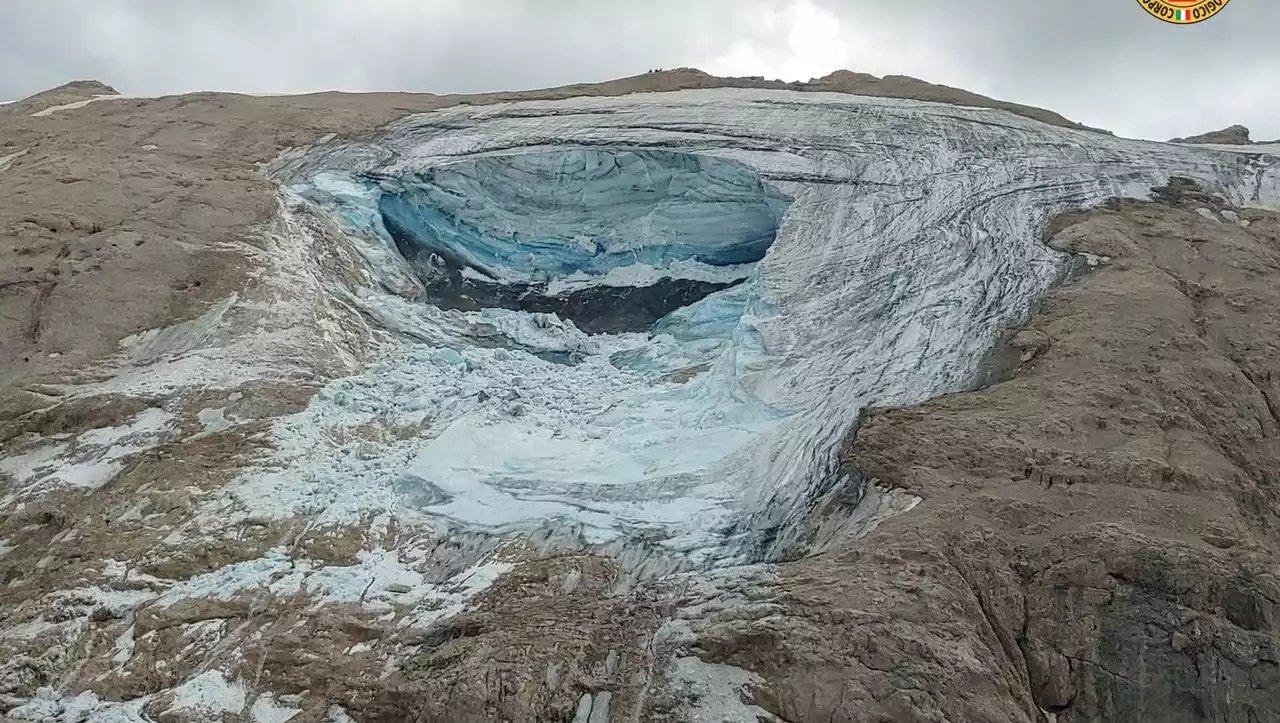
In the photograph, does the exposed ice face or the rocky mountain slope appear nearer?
the rocky mountain slope

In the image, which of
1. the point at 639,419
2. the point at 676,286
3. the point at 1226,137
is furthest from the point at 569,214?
the point at 1226,137

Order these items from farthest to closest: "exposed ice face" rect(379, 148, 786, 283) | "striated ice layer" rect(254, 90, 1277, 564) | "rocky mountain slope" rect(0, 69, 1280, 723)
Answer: "exposed ice face" rect(379, 148, 786, 283)
"striated ice layer" rect(254, 90, 1277, 564)
"rocky mountain slope" rect(0, 69, 1280, 723)

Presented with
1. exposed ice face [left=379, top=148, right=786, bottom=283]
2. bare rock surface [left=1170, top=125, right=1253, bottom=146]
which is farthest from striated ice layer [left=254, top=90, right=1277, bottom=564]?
bare rock surface [left=1170, top=125, right=1253, bottom=146]

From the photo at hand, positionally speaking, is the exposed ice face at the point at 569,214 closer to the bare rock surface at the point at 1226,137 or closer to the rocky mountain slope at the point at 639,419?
the rocky mountain slope at the point at 639,419

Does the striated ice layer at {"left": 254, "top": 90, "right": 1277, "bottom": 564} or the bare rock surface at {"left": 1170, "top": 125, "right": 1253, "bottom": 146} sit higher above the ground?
the bare rock surface at {"left": 1170, "top": 125, "right": 1253, "bottom": 146}

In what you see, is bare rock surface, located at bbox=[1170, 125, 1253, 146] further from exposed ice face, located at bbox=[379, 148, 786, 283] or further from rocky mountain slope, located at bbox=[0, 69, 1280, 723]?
exposed ice face, located at bbox=[379, 148, 786, 283]

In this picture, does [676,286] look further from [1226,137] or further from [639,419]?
[1226,137]
